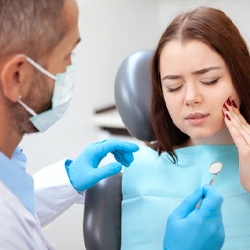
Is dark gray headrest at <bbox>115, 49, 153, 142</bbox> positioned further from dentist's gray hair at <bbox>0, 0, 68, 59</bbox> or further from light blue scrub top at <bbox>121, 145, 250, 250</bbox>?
dentist's gray hair at <bbox>0, 0, 68, 59</bbox>

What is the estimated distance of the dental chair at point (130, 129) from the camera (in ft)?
4.59

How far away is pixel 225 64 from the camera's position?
1233mm

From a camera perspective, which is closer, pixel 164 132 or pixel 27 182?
pixel 27 182

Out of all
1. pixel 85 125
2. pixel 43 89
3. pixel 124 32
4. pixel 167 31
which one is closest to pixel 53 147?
pixel 85 125

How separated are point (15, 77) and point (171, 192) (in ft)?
1.95

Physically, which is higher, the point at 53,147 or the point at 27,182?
the point at 27,182

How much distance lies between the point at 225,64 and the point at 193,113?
15 centimetres

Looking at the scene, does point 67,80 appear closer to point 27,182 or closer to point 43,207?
→ point 27,182

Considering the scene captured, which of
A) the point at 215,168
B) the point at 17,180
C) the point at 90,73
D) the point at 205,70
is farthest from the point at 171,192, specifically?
the point at 90,73

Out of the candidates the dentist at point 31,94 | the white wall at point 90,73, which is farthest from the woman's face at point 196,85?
the white wall at point 90,73

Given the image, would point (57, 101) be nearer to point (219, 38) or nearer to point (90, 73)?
point (219, 38)

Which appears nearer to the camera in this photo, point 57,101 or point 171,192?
point 57,101

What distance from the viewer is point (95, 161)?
1.43 metres

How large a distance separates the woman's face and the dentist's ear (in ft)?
1.36
